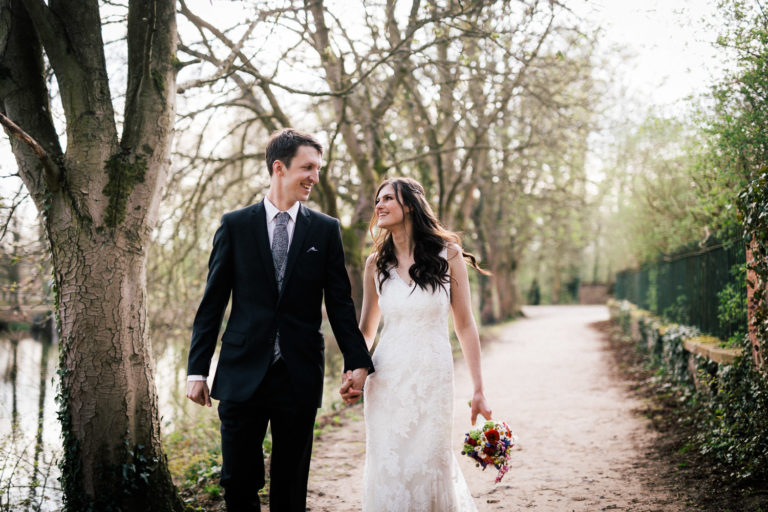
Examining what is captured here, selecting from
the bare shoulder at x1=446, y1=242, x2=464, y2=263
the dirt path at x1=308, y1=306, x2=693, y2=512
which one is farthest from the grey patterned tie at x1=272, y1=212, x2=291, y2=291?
the dirt path at x1=308, y1=306, x2=693, y2=512

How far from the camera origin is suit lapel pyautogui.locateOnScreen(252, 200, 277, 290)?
3.19 metres

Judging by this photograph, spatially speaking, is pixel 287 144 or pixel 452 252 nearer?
pixel 287 144

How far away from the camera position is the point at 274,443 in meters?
3.17

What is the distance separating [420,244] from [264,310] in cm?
114

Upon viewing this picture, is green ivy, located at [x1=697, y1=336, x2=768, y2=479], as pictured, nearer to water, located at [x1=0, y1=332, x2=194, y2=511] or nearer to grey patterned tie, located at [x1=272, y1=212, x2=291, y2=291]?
grey patterned tie, located at [x1=272, y1=212, x2=291, y2=291]

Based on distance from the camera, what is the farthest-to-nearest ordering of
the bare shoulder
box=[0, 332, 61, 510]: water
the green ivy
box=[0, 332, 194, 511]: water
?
box=[0, 332, 194, 511]: water → box=[0, 332, 61, 510]: water → the green ivy → the bare shoulder

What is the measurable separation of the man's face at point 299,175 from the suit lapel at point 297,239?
10cm

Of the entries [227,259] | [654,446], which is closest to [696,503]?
[654,446]

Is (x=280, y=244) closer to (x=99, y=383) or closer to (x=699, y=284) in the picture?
(x=99, y=383)

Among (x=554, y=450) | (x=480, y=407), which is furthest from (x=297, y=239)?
(x=554, y=450)

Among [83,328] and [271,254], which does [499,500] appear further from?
[83,328]

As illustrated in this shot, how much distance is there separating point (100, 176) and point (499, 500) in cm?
401

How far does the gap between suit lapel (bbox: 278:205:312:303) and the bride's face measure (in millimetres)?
546

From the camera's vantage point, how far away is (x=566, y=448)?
678 cm
